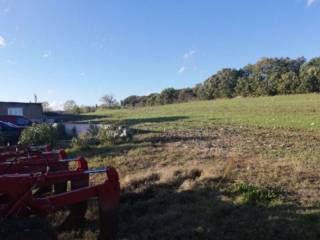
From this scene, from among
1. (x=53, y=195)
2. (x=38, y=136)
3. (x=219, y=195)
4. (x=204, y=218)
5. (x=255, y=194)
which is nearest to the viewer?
(x=53, y=195)

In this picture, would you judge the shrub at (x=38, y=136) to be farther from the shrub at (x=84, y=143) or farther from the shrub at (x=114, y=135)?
the shrub at (x=114, y=135)

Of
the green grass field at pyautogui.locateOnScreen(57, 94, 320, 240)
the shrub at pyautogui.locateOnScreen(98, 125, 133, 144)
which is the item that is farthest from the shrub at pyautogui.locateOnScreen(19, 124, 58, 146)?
the green grass field at pyautogui.locateOnScreen(57, 94, 320, 240)

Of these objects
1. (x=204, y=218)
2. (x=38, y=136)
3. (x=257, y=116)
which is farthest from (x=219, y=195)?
(x=257, y=116)

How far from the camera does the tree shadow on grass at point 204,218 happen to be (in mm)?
5059

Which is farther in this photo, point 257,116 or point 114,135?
point 257,116

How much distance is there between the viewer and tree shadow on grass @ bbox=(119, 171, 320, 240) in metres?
5.06

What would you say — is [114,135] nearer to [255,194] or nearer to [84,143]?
[84,143]

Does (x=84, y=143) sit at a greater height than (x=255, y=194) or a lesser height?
greater

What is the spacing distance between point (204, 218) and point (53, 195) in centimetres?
217

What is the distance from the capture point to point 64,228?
18.7 ft

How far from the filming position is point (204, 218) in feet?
18.6

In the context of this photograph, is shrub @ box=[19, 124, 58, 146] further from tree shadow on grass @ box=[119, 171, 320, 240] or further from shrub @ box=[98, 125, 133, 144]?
tree shadow on grass @ box=[119, 171, 320, 240]

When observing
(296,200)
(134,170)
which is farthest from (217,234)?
(134,170)

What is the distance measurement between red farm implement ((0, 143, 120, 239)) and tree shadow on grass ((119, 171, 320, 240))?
0.68 meters
